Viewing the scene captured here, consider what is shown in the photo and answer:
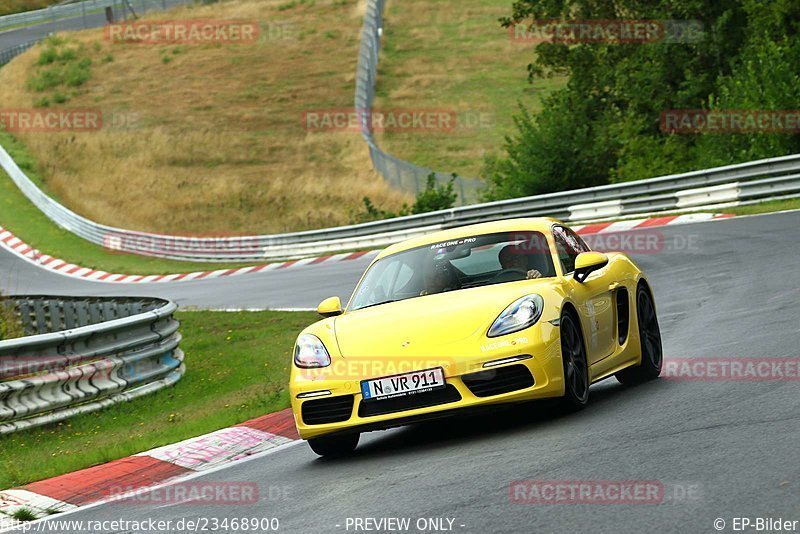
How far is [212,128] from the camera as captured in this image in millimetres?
55375

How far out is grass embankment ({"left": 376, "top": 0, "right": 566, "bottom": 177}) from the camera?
49.2m

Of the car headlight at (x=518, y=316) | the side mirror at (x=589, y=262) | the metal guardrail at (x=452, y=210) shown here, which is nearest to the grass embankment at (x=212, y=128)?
the metal guardrail at (x=452, y=210)

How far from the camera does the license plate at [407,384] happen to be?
8.09 meters

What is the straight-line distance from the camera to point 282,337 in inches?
640

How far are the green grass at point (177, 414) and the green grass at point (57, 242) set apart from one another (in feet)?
60.3

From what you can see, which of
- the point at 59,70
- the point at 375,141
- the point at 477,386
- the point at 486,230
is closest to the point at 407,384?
the point at 477,386

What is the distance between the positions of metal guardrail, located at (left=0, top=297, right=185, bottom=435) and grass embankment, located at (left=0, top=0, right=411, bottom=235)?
1018 inches

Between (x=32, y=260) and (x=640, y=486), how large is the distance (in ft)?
109

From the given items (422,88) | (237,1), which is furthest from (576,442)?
(237,1)

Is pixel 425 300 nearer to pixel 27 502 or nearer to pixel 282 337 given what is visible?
pixel 27 502

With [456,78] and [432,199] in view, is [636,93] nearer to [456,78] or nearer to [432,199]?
[432,199]

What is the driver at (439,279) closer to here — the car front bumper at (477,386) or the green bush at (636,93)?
the car front bumper at (477,386)

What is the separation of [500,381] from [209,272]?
78.2ft

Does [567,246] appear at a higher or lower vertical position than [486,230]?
lower
